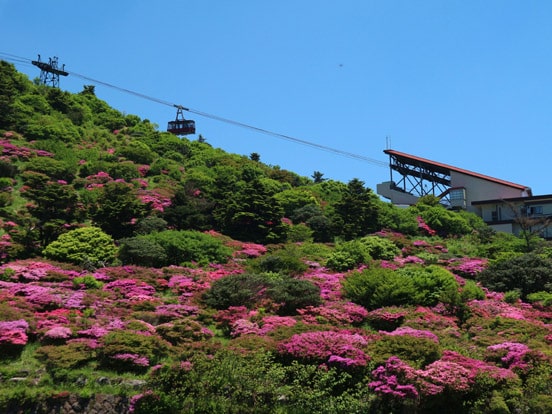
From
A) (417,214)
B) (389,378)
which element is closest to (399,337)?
(389,378)

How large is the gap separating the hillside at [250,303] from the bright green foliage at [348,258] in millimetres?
91

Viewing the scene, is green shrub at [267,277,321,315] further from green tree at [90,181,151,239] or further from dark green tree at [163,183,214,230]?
dark green tree at [163,183,214,230]

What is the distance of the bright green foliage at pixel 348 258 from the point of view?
31594 mm

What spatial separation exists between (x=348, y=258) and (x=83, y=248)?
13.4 metres

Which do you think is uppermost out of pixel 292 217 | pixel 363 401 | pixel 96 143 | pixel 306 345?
pixel 96 143

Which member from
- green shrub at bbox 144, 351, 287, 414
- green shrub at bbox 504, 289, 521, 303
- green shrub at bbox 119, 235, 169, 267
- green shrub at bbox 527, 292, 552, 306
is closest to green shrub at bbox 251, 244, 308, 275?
green shrub at bbox 119, 235, 169, 267

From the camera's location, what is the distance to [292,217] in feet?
149

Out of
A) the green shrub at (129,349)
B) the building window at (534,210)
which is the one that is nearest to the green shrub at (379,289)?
the green shrub at (129,349)

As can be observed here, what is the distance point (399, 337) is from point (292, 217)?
2799 centimetres

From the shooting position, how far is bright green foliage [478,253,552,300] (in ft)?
91.0

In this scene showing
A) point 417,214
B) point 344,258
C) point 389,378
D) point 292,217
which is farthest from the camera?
point 417,214

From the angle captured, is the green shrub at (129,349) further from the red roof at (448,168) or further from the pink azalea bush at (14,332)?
the red roof at (448,168)

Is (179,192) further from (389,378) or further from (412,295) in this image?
(389,378)

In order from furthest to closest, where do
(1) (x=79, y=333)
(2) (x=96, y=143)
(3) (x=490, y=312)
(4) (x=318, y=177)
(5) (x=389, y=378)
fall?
(4) (x=318, y=177)
(2) (x=96, y=143)
(3) (x=490, y=312)
(1) (x=79, y=333)
(5) (x=389, y=378)
